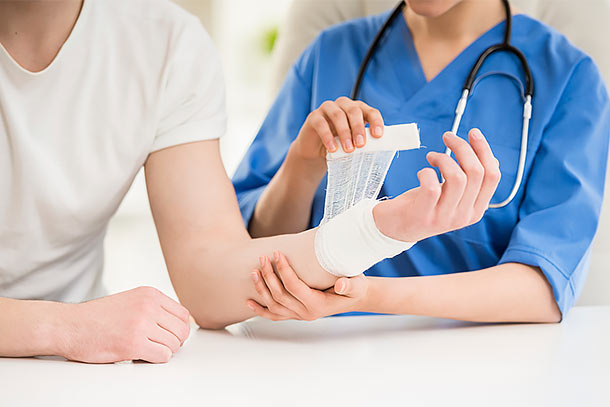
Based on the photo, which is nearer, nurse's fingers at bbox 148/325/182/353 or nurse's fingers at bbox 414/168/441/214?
nurse's fingers at bbox 414/168/441/214

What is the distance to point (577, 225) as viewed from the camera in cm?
93

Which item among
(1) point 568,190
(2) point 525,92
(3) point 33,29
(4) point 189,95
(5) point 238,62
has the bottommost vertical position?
(5) point 238,62

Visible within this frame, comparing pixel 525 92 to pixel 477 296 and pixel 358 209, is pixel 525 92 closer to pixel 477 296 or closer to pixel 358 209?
pixel 477 296

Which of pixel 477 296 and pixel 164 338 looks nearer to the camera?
pixel 164 338

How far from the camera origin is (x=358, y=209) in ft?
2.25

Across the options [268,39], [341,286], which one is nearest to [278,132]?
[341,286]

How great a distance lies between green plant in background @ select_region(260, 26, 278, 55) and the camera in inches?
113

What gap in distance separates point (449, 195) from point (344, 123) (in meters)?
0.24

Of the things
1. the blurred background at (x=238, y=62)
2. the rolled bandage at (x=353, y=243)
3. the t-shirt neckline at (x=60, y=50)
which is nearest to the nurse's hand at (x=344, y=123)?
the rolled bandage at (x=353, y=243)

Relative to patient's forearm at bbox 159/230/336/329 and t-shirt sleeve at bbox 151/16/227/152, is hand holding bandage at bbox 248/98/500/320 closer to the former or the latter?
patient's forearm at bbox 159/230/336/329

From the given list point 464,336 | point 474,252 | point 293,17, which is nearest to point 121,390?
point 464,336

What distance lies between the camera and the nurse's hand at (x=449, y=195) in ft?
2.00

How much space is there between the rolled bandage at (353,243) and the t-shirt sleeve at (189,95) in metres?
0.26

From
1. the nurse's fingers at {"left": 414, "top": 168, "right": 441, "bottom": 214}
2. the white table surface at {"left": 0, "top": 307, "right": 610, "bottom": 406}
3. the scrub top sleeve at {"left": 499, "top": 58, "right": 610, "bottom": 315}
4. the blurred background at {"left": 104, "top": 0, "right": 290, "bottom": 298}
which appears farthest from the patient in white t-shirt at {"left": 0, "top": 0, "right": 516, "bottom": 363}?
the blurred background at {"left": 104, "top": 0, "right": 290, "bottom": 298}
